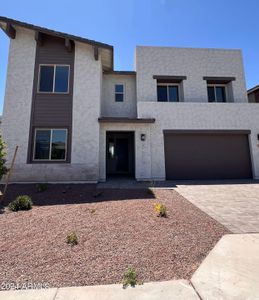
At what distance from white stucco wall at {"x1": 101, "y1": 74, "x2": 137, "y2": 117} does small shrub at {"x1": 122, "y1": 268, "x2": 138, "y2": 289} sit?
1123 cm

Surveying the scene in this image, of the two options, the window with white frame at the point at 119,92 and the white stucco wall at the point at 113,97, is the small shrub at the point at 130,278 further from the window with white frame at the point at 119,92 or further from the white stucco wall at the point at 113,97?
the window with white frame at the point at 119,92

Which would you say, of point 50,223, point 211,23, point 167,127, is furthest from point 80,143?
point 211,23

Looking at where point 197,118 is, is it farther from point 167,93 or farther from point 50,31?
point 50,31

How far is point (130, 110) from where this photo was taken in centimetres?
1332

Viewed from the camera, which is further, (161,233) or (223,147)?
(223,147)

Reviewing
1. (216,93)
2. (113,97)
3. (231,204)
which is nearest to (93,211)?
(231,204)

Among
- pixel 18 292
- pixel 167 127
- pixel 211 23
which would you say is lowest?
pixel 18 292

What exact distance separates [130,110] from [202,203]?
844 centimetres

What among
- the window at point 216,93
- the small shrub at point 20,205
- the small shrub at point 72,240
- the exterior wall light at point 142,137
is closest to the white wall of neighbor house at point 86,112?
the exterior wall light at point 142,137

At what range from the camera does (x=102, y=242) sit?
3758 mm

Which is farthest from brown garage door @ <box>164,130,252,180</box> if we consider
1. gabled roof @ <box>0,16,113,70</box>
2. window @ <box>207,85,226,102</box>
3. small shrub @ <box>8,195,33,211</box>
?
small shrub @ <box>8,195,33,211</box>

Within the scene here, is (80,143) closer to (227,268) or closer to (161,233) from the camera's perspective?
(161,233)

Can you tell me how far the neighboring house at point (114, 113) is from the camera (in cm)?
1077

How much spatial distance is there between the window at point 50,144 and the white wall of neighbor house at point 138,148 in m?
2.15
